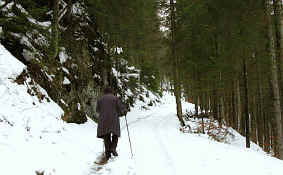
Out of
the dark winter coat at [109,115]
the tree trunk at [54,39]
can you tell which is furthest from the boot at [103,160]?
the tree trunk at [54,39]

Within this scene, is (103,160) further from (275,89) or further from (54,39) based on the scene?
(275,89)

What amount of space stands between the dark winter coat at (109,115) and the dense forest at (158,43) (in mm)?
3440

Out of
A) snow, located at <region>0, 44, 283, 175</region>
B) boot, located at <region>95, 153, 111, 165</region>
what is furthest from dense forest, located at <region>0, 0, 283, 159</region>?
boot, located at <region>95, 153, 111, 165</region>

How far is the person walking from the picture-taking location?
6.19 metres

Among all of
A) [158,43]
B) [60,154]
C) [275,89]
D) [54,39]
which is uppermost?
[158,43]

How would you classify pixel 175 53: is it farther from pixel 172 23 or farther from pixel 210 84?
pixel 210 84

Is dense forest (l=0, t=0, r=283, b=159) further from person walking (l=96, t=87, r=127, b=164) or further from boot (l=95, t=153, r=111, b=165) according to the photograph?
boot (l=95, t=153, r=111, b=165)

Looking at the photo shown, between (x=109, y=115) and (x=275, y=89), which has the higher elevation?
(x=275, y=89)

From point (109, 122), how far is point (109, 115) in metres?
0.22

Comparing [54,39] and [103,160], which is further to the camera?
[54,39]

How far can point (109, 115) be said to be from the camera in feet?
20.8

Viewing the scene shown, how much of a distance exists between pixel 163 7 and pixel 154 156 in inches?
491

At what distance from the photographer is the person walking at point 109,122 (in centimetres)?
619

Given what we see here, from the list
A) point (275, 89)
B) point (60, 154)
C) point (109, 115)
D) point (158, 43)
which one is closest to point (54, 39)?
point (109, 115)
